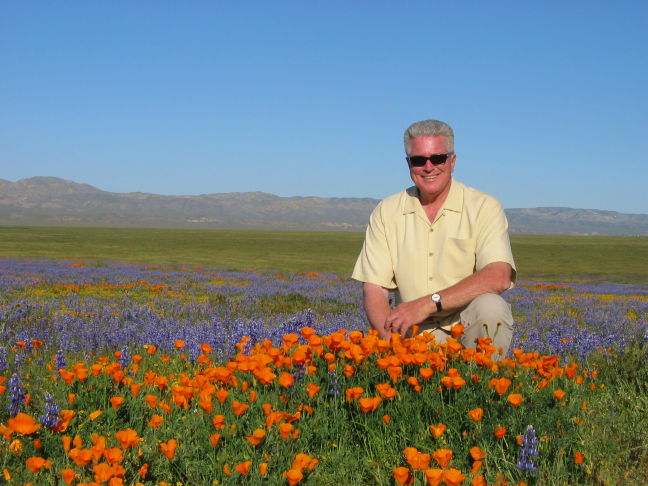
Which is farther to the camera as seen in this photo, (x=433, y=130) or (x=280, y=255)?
(x=280, y=255)

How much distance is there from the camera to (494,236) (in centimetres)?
498

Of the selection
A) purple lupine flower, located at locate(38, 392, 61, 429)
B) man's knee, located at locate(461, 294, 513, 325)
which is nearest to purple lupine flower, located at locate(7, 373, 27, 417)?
purple lupine flower, located at locate(38, 392, 61, 429)

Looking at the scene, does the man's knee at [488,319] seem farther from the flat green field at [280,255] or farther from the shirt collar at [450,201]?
the flat green field at [280,255]

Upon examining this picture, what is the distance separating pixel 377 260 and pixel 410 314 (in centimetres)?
77

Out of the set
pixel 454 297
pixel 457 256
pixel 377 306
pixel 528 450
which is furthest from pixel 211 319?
pixel 528 450

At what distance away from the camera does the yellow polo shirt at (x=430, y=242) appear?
5.11 metres

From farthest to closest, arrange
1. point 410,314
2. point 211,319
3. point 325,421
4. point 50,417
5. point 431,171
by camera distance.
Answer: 1. point 211,319
2. point 431,171
3. point 410,314
4. point 325,421
5. point 50,417

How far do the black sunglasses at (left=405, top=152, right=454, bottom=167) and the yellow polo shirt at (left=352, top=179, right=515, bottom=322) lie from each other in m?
0.39

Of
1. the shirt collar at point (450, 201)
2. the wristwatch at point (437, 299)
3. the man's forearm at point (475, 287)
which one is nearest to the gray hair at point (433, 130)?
the shirt collar at point (450, 201)

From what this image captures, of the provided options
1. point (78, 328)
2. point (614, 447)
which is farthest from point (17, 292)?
point (614, 447)

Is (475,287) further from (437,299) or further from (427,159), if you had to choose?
(427,159)

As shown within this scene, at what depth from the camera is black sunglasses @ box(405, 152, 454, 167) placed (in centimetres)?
497

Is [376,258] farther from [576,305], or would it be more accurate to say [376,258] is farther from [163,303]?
[576,305]

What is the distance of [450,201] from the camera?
5.20 meters
